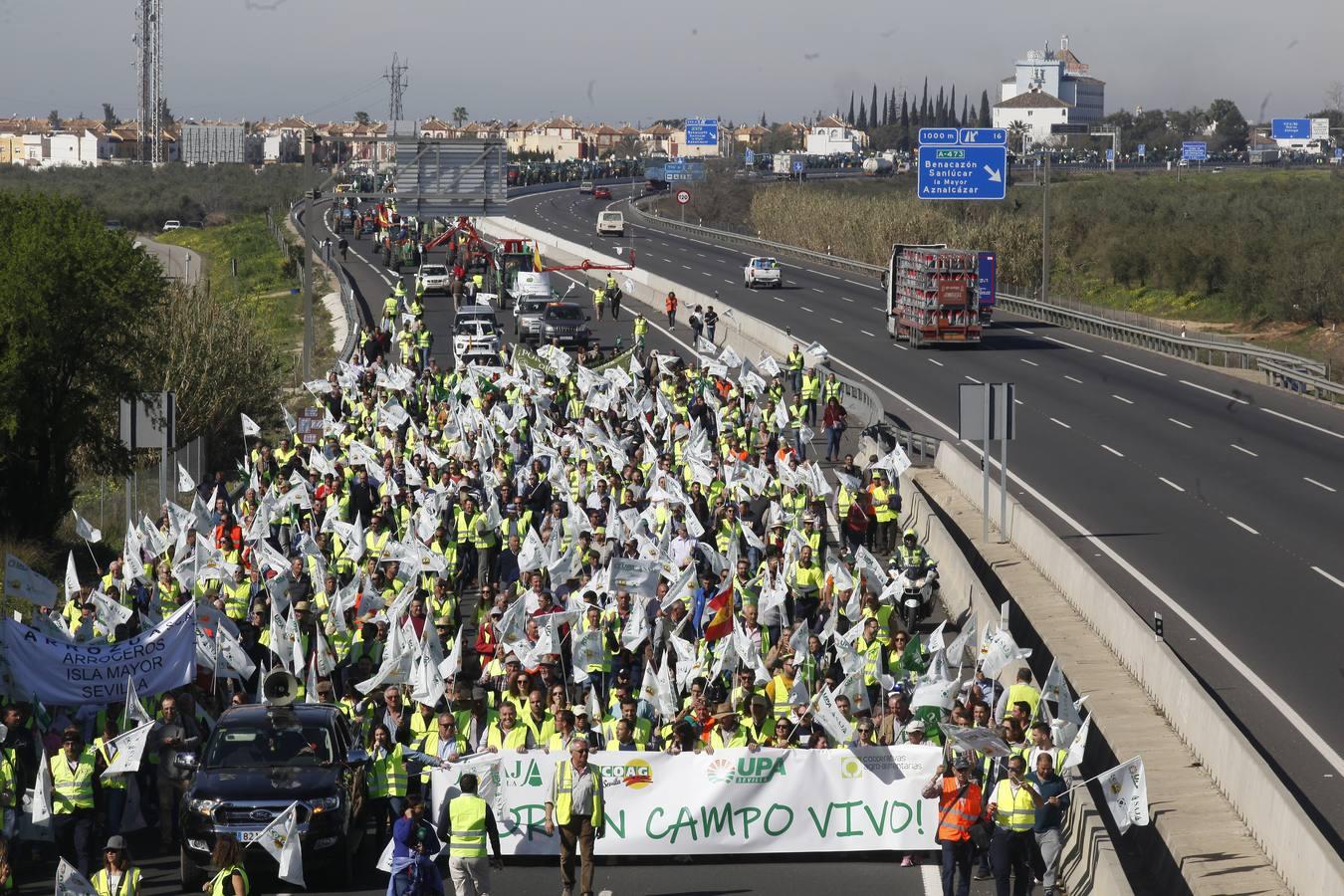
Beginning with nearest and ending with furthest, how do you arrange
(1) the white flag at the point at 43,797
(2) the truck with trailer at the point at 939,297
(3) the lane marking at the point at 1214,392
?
(1) the white flag at the point at 43,797 → (3) the lane marking at the point at 1214,392 → (2) the truck with trailer at the point at 939,297

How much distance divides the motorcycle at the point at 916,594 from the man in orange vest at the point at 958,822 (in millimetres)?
7149

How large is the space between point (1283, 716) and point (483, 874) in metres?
8.94

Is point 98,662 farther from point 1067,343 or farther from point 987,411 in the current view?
point 1067,343

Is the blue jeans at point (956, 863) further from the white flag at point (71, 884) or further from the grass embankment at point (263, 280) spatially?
the grass embankment at point (263, 280)

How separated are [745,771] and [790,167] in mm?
145747

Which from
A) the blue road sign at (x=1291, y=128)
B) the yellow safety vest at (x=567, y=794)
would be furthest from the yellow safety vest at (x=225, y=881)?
the blue road sign at (x=1291, y=128)

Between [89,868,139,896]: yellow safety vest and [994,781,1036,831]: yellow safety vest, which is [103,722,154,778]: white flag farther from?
[994,781,1036,831]: yellow safety vest

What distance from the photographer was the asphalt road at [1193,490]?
19.0 meters

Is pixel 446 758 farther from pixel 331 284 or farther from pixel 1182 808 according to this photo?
pixel 331 284

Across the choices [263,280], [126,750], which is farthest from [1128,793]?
[263,280]

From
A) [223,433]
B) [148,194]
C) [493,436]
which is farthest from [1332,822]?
[148,194]

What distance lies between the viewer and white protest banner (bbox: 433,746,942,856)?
13539mm

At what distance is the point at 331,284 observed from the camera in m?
74.5

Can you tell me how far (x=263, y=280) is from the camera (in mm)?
87250
